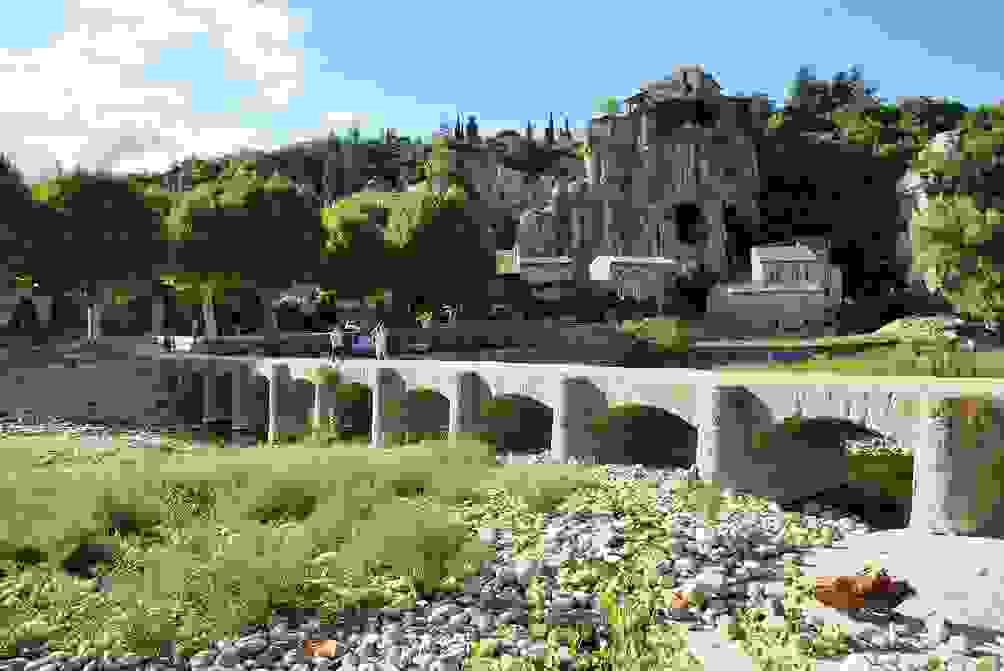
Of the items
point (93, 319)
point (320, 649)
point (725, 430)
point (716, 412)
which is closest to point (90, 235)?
point (93, 319)

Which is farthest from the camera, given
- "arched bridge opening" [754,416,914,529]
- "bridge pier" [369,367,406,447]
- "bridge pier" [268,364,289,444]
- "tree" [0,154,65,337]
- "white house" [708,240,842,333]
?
"white house" [708,240,842,333]

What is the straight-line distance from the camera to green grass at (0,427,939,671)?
1206cm

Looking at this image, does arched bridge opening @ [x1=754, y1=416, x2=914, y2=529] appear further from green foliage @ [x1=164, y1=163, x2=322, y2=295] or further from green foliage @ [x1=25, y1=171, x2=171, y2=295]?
green foliage @ [x1=25, y1=171, x2=171, y2=295]

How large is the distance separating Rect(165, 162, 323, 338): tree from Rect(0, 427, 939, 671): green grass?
26793mm

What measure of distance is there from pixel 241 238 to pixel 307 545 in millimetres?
38639

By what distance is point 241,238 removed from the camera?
162 feet

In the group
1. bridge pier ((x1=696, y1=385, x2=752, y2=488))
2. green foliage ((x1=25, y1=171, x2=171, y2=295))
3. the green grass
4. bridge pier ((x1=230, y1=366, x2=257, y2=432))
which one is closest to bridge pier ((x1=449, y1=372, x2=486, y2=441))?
the green grass

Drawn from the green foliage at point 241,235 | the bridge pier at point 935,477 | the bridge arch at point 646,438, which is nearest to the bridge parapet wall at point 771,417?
the bridge pier at point 935,477

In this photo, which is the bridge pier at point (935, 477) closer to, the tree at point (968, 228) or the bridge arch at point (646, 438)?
the bridge arch at point (646, 438)

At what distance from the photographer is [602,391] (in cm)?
2522

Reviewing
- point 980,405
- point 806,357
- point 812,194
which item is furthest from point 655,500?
point 812,194

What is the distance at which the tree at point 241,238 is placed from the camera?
158 feet

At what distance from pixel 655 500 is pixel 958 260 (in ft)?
82.5

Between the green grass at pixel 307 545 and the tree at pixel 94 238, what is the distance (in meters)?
28.0
